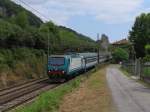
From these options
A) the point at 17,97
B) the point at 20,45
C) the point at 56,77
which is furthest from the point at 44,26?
the point at 17,97

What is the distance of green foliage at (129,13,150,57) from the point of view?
Answer: 93.1 meters

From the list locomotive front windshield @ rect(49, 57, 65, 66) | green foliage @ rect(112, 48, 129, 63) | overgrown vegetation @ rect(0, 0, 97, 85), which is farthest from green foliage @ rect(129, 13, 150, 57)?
locomotive front windshield @ rect(49, 57, 65, 66)

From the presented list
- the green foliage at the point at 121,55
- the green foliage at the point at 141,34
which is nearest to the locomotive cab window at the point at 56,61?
A: the green foliage at the point at 141,34

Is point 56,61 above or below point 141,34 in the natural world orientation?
below

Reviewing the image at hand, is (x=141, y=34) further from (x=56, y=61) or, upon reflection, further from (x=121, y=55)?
(x=121, y=55)

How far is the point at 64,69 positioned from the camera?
50312 mm

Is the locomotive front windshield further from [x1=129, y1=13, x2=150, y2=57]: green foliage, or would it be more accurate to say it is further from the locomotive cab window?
[x1=129, y1=13, x2=150, y2=57]: green foliage

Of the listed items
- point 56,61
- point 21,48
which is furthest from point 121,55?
point 56,61

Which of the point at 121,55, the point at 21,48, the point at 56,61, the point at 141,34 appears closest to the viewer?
the point at 56,61

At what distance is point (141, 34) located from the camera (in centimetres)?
9612

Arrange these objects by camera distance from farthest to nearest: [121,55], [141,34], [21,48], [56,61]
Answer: [121,55] < [141,34] < [21,48] < [56,61]

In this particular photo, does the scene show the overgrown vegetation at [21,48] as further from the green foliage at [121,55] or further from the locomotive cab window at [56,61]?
the green foliage at [121,55]

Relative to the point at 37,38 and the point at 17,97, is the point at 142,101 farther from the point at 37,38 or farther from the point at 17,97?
the point at 37,38

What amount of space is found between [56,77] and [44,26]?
42.0 meters
